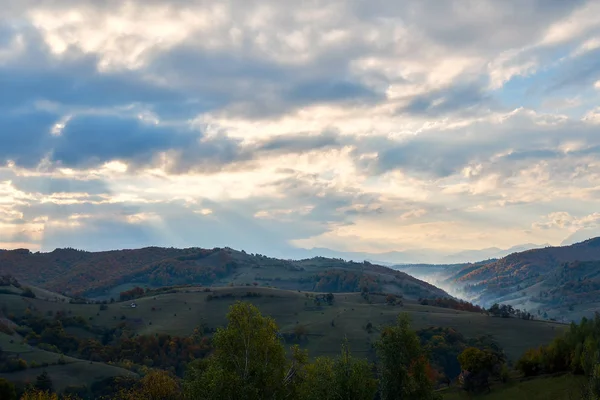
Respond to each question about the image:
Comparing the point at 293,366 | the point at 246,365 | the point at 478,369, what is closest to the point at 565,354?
the point at 478,369

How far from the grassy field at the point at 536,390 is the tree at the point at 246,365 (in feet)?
105

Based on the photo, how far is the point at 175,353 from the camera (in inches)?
6043

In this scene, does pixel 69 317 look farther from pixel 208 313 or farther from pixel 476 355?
pixel 476 355

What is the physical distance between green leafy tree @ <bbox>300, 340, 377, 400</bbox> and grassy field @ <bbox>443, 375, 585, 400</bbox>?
2536cm

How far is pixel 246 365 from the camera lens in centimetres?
4859

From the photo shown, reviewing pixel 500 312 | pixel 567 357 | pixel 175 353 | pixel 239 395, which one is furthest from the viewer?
pixel 500 312

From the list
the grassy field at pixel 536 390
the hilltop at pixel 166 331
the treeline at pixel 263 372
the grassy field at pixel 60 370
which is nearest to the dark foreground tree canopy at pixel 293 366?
the treeline at pixel 263 372

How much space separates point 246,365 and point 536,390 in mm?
40037

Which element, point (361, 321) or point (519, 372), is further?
point (361, 321)

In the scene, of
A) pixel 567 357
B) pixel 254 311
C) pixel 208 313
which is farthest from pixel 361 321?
pixel 254 311

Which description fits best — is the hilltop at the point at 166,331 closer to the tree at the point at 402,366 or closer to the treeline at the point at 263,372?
the tree at the point at 402,366

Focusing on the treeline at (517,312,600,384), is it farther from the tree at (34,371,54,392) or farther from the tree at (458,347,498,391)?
the tree at (34,371,54,392)

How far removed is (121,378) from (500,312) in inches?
4659

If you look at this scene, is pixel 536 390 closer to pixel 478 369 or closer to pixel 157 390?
pixel 478 369
